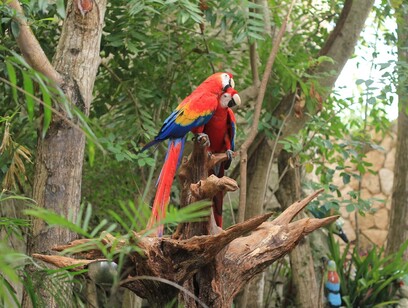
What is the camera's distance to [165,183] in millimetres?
1847

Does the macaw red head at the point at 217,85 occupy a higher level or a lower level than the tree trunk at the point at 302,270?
higher

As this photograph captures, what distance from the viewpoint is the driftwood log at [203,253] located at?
1.60 metres

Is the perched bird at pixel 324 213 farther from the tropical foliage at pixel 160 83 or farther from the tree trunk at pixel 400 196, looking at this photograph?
the tree trunk at pixel 400 196

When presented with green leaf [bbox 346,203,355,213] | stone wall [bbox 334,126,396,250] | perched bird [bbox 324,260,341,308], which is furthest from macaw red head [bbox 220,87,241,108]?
stone wall [bbox 334,126,396,250]

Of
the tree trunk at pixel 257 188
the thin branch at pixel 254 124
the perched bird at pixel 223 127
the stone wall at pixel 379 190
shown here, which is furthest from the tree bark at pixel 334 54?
the stone wall at pixel 379 190

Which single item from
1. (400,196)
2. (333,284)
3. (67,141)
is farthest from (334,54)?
(67,141)

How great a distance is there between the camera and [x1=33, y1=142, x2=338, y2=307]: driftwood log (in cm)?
160

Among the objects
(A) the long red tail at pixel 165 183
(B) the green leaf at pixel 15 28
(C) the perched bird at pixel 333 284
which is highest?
(B) the green leaf at pixel 15 28

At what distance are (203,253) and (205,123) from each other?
55 cm

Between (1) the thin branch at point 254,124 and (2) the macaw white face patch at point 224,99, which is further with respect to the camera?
(1) the thin branch at point 254,124

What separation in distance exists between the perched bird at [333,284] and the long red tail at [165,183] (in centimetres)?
168

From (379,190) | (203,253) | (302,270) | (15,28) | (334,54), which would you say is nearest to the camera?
(203,253)

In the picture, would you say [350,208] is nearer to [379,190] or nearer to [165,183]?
[165,183]

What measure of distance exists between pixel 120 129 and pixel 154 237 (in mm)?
1257
